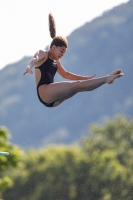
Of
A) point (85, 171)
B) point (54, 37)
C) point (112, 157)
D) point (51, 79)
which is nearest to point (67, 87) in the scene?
point (51, 79)

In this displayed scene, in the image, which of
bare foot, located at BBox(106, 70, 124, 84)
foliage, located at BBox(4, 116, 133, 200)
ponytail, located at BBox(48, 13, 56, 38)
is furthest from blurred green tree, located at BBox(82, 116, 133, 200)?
bare foot, located at BBox(106, 70, 124, 84)

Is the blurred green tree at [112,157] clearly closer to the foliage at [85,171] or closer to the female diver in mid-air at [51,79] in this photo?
the foliage at [85,171]

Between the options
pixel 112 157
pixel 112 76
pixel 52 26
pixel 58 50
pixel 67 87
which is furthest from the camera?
pixel 112 157

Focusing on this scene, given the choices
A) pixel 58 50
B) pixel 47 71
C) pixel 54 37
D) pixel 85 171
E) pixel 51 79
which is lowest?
pixel 85 171

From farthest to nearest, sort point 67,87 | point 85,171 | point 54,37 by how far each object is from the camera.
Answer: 1. point 85,171
2. point 54,37
3. point 67,87

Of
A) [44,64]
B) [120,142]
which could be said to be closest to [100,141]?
[120,142]

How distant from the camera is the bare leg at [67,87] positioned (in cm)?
922

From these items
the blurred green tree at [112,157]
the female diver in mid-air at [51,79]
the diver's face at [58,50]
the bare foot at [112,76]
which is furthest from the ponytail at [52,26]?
the blurred green tree at [112,157]

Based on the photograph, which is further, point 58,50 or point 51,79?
point 51,79

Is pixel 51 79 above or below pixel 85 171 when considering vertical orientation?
above

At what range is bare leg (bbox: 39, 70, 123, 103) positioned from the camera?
9.22 m

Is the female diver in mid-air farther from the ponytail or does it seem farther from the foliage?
the foliage

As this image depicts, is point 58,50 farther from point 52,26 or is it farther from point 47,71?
point 52,26

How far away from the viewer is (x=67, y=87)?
9.59 metres
